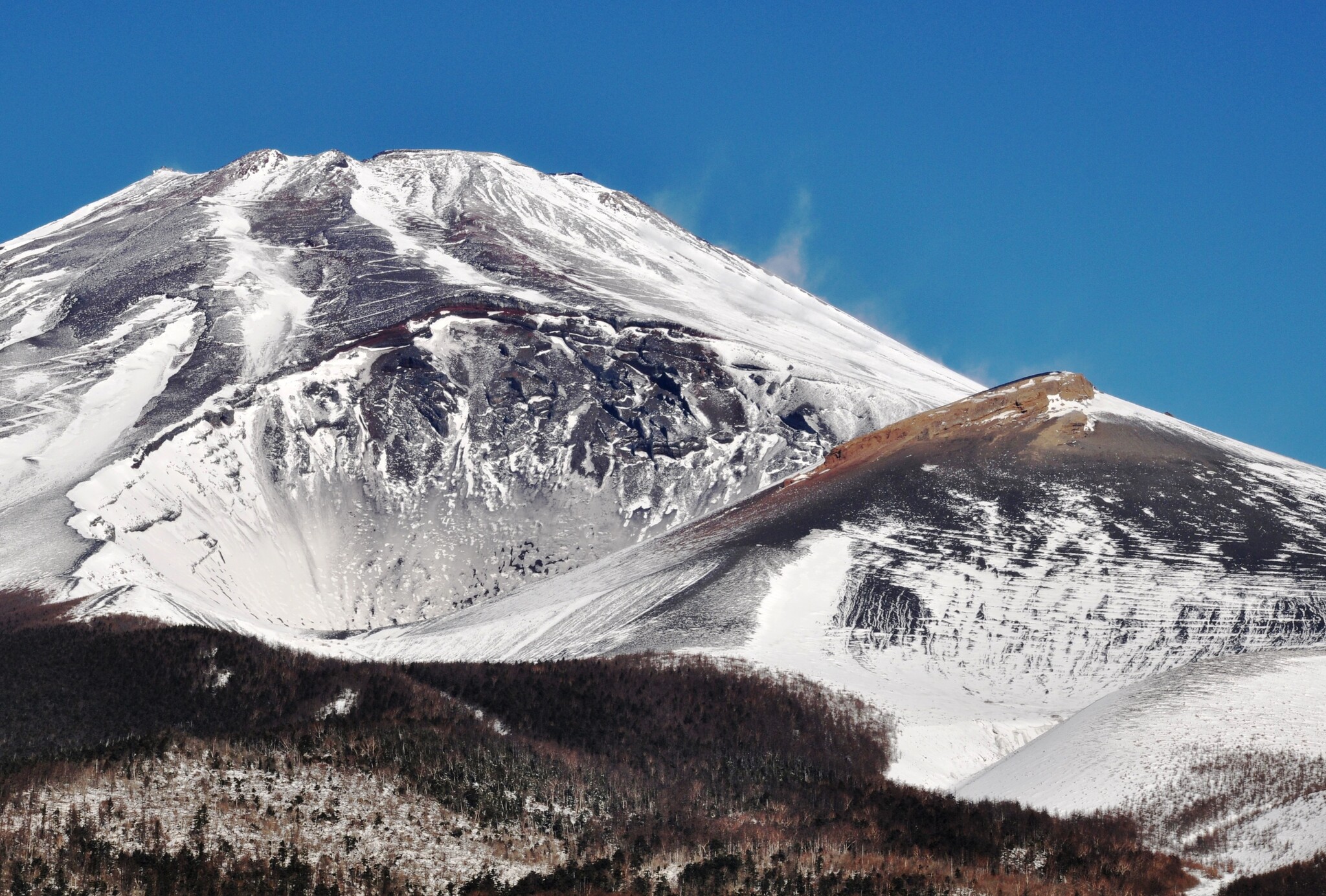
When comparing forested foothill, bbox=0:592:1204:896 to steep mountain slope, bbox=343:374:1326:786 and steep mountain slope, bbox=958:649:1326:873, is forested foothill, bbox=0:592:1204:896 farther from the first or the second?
steep mountain slope, bbox=343:374:1326:786

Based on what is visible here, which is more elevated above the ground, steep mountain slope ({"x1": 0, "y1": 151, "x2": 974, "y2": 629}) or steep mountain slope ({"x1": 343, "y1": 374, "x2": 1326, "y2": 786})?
steep mountain slope ({"x1": 0, "y1": 151, "x2": 974, "y2": 629})

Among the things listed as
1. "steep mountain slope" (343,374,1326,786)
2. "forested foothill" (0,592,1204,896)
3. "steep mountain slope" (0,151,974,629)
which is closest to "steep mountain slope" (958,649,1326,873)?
"forested foothill" (0,592,1204,896)

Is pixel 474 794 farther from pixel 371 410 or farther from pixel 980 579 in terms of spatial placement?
pixel 371 410

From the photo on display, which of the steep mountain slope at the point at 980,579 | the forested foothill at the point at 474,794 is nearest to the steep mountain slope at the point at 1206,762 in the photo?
the forested foothill at the point at 474,794

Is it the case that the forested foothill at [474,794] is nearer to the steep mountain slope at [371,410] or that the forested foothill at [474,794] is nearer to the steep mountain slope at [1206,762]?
the steep mountain slope at [1206,762]

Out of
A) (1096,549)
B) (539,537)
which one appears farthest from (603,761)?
(539,537)

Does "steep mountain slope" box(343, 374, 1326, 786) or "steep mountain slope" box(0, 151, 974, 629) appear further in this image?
"steep mountain slope" box(0, 151, 974, 629)
